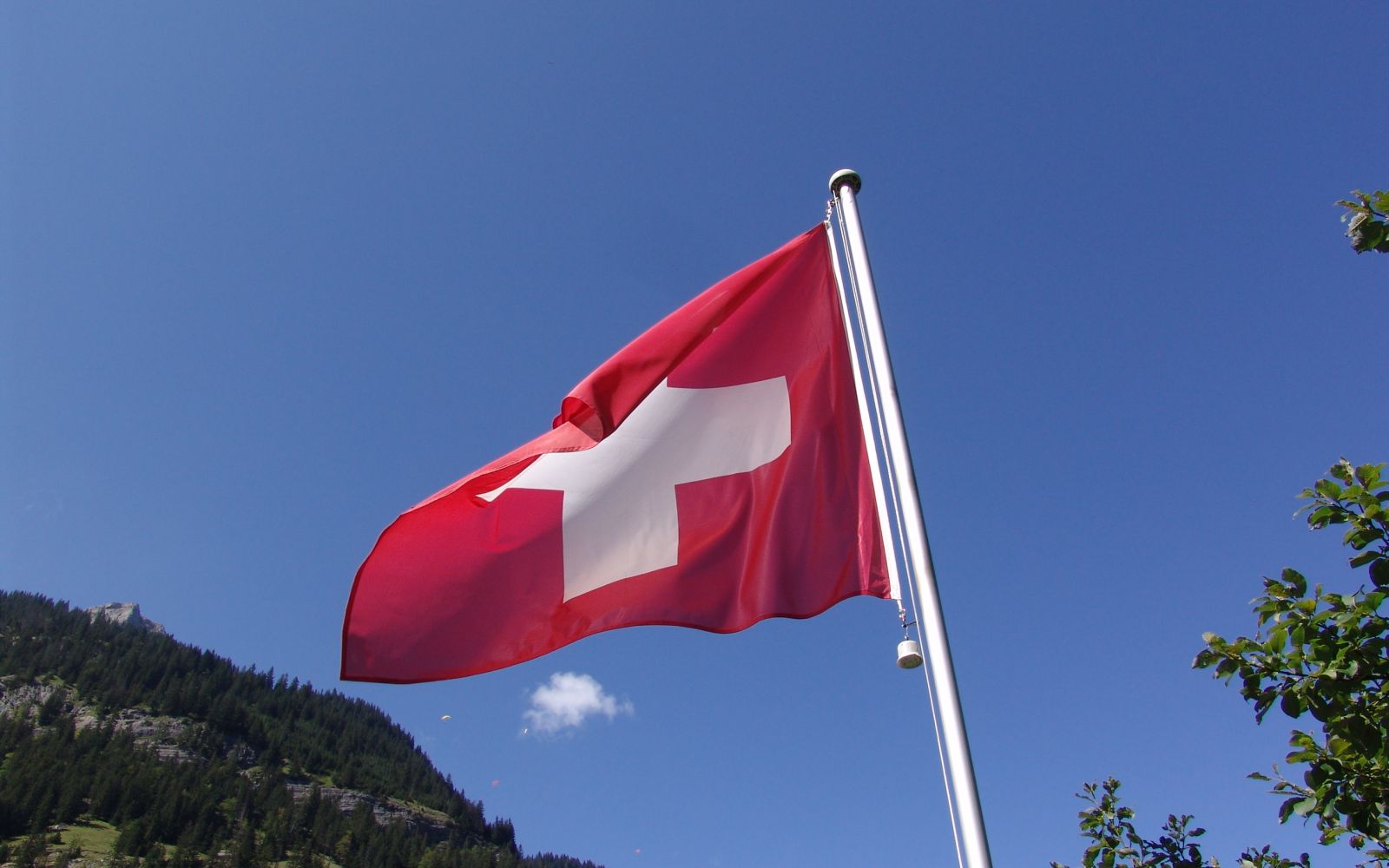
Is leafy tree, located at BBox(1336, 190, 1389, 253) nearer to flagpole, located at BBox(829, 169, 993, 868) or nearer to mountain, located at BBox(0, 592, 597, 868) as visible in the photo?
flagpole, located at BBox(829, 169, 993, 868)

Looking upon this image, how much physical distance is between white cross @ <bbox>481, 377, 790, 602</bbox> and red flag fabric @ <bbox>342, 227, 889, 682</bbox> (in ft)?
0.04

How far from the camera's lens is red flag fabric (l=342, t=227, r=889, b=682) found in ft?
20.5

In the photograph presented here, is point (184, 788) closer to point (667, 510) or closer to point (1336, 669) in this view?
point (667, 510)

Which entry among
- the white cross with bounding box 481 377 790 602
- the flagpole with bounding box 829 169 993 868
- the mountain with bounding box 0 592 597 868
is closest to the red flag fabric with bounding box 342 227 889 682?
the white cross with bounding box 481 377 790 602

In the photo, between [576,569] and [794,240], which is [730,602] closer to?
[576,569]

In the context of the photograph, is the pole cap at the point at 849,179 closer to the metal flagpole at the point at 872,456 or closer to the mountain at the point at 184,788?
the metal flagpole at the point at 872,456

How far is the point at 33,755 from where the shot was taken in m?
144

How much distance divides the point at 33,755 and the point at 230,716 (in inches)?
1811

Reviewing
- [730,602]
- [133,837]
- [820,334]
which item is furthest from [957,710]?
[133,837]

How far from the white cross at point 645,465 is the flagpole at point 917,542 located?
1.18m

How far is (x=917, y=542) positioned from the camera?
5.00m

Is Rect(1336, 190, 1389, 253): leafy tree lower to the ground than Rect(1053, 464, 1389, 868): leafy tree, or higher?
higher

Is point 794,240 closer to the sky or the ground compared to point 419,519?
closer to the sky

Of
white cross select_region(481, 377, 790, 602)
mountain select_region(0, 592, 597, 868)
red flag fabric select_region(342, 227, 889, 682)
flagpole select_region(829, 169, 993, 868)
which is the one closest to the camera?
flagpole select_region(829, 169, 993, 868)
